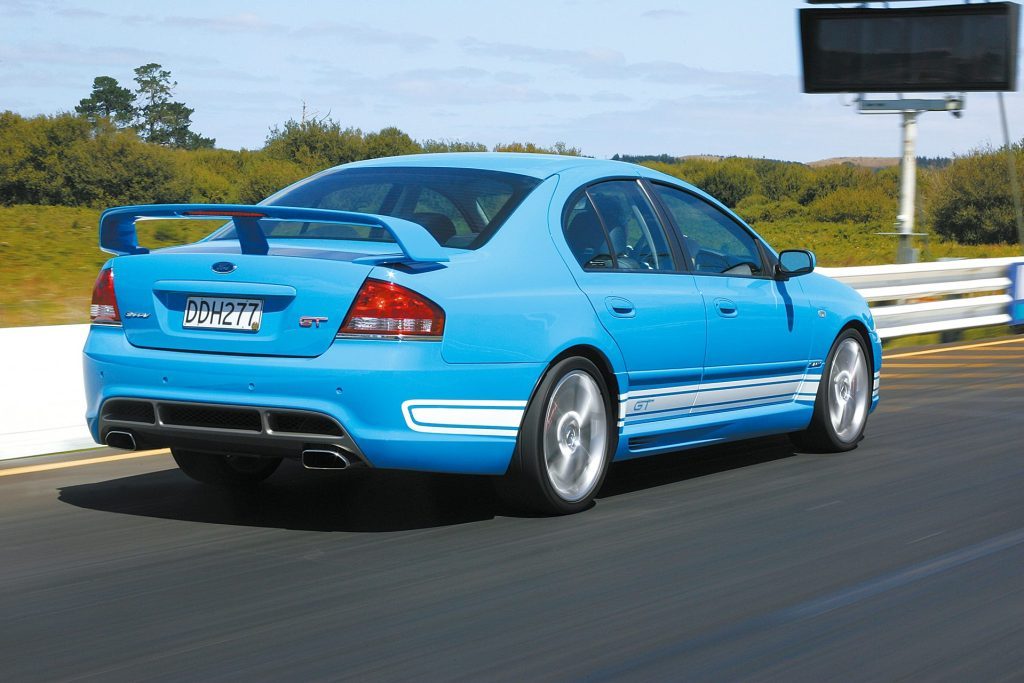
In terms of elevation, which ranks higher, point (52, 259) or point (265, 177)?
point (265, 177)

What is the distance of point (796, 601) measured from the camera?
489 centimetres

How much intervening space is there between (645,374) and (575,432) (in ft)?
1.75

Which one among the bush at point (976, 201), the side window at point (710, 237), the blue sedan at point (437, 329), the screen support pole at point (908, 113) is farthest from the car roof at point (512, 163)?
the bush at point (976, 201)

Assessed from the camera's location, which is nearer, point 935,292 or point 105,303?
point 105,303

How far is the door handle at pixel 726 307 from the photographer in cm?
722

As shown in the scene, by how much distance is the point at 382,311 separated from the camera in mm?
5465

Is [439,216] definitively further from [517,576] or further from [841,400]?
[841,400]

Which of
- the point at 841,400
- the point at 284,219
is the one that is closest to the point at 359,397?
the point at 284,219

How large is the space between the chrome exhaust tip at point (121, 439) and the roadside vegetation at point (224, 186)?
10503 mm

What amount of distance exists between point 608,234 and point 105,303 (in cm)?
224

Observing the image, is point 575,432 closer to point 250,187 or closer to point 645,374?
point 645,374

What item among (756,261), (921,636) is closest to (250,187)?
(756,261)

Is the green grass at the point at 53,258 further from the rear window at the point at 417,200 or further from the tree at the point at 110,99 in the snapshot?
the tree at the point at 110,99

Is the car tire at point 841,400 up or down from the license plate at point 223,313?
down
